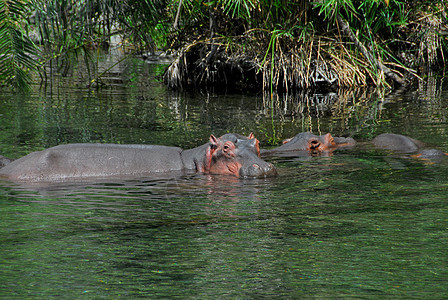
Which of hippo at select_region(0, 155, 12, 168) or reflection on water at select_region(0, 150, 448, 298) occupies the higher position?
hippo at select_region(0, 155, 12, 168)

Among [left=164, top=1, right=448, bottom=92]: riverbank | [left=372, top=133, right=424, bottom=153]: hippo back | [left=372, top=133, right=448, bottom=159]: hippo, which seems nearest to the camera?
[left=372, top=133, right=448, bottom=159]: hippo

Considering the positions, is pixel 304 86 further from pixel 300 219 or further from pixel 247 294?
pixel 247 294

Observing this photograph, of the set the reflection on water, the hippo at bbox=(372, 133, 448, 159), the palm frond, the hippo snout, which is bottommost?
the reflection on water

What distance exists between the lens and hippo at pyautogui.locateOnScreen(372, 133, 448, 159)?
264 inches

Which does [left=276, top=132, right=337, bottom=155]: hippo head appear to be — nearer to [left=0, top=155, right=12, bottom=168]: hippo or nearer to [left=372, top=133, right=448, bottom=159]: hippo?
[left=372, top=133, right=448, bottom=159]: hippo

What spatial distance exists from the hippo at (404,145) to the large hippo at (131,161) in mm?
1868

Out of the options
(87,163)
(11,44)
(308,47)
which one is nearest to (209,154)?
(87,163)

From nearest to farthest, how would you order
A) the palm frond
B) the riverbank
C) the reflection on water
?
the reflection on water < the palm frond < the riverbank

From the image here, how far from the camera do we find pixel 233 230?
4086mm

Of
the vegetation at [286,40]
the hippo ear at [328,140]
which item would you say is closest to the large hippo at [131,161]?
the hippo ear at [328,140]

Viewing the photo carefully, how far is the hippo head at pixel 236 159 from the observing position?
5.80 m

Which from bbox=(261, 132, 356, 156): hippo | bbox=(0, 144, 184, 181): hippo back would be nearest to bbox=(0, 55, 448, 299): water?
bbox=(0, 144, 184, 181): hippo back

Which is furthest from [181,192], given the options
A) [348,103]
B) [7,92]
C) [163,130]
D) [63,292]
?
[7,92]

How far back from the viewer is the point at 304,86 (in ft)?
45.6
